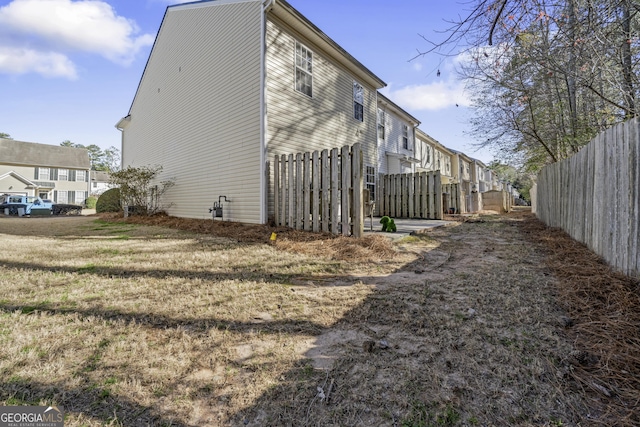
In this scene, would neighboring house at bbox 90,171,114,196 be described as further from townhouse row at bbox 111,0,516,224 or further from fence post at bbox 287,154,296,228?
fence post at bbox 287,154,296,228

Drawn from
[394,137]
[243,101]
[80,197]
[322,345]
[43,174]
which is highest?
[394,137]

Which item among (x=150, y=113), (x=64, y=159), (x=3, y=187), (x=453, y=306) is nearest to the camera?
(x=453, y=306)

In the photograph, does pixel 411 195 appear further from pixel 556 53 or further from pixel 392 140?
pixel 556 53

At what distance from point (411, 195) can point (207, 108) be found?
8.78m

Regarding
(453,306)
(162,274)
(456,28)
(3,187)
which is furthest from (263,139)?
(3,187)

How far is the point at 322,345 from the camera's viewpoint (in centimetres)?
202

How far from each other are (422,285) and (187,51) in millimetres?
12106

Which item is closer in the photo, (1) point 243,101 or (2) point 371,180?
(1) point 243,101

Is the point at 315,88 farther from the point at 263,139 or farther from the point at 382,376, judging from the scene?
the point at 382,376

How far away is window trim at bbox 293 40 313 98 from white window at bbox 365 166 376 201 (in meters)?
4.60

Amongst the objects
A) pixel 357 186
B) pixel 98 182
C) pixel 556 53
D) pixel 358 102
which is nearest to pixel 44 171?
pixel 98 182

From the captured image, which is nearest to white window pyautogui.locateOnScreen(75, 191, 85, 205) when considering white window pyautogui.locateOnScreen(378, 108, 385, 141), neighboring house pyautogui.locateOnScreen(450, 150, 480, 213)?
white window pyautogui.locateOnScreen(378, 108, 385, 141)

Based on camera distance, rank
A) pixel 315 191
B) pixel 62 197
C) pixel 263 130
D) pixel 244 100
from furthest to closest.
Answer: pixel 62 197, pixel 244 100, pixel 263 130, pixel 315 191

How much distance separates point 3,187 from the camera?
27.4m
